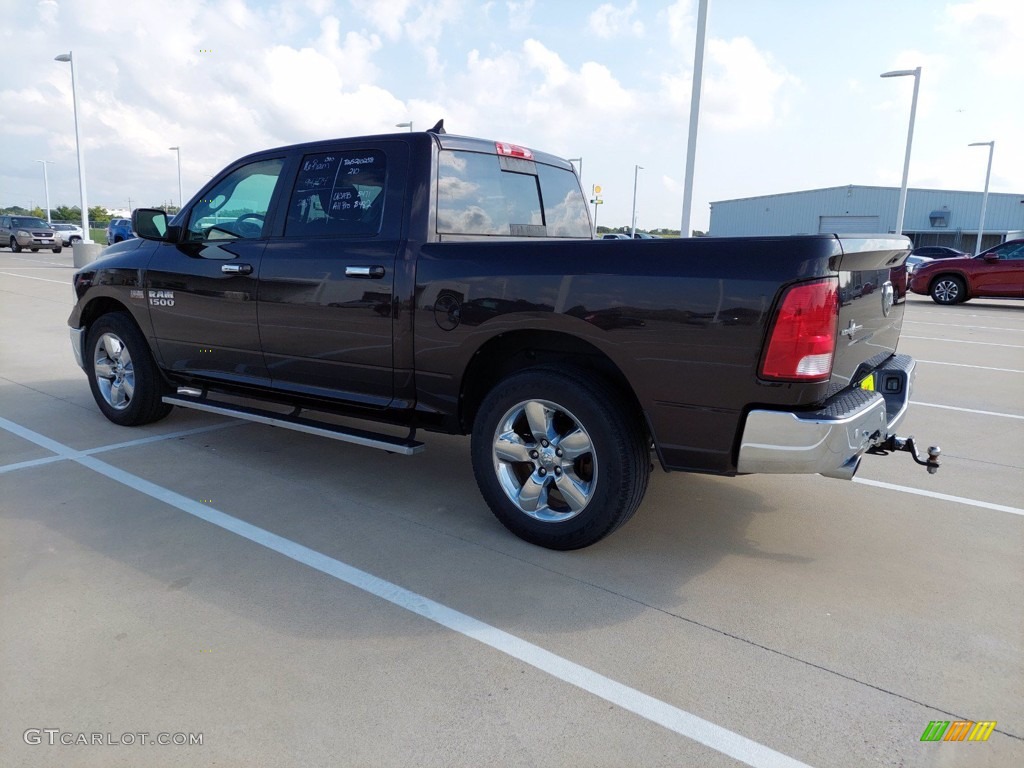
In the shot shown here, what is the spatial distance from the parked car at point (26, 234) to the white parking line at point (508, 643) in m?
35.7

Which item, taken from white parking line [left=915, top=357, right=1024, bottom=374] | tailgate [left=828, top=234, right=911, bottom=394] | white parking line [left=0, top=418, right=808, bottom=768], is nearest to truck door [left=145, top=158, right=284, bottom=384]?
white parking line [left=0, top=418, right=808, bottom=768]

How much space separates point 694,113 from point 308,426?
29.7 feet

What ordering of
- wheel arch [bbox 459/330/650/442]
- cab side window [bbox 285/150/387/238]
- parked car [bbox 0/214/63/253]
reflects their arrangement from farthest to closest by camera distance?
parked car [bbox 0/214/63/253]
cab side window [bbox 285/150/387/238]
wheel arch [bbox 459/330/650/442]

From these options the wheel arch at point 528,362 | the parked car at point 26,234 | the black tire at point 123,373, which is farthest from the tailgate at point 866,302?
the parked car at point 26,234

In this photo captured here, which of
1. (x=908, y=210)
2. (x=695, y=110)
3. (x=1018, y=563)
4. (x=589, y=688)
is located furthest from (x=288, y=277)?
(x=908, y=210)

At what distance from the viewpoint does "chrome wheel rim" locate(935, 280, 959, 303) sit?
18.0 m

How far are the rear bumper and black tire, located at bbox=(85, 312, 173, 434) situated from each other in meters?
4.21

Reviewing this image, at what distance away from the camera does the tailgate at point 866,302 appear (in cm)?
294

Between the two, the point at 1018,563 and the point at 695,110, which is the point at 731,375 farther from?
the point at 695,110

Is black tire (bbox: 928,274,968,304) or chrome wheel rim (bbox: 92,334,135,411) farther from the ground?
black tire (bbox: 928,274,968,304)

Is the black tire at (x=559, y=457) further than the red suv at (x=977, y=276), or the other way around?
the red suv at (x=977, y=276)

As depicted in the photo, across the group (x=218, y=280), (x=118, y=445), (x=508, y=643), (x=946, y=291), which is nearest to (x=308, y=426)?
(x=218, y=280)

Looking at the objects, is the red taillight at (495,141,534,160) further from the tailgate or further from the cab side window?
the tailgate

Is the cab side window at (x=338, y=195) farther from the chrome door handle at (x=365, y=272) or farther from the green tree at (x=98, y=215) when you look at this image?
the green tree at (x=98, y=215)
